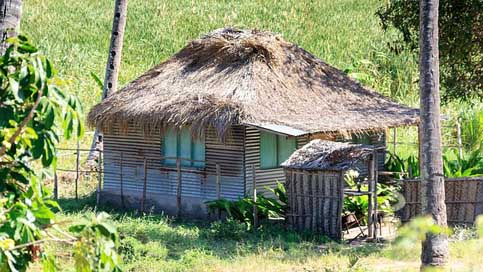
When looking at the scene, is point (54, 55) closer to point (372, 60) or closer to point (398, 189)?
point (372, 60)

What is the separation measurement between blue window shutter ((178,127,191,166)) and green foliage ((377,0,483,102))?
4241mm

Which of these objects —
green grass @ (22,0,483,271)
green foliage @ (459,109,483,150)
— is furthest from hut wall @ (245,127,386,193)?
green foliage @ (459,109,483,150)

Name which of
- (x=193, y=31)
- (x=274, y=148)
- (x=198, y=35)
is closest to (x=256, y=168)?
(x=274, y=148)

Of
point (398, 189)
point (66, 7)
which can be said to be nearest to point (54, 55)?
point (66, 7)

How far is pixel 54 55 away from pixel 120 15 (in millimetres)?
8942

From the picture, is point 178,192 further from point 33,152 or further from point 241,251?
point 33,152

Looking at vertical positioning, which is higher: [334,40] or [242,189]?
[334,40]

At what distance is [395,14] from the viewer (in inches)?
740

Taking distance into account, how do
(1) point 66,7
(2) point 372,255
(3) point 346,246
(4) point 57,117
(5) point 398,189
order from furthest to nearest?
(1) point 66,7
(5) point 398,189
(3) point 346,246
(2) point 372,255
(4) point 57,117

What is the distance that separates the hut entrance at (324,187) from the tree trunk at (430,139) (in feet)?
8.81

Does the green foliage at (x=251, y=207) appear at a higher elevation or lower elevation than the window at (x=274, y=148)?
lower

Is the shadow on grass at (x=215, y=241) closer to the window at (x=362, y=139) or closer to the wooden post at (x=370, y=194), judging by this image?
the wooden post at (x=370, y=194)

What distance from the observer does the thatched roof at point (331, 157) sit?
1520 cm

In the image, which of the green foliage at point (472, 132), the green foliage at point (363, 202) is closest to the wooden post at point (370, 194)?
the green foliage at point (363, 202)
